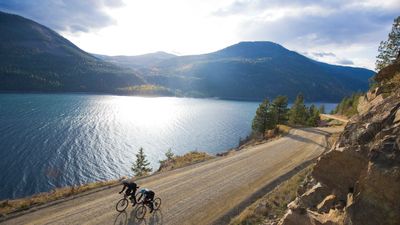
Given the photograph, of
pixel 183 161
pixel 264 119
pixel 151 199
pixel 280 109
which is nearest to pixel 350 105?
pixel 280 109

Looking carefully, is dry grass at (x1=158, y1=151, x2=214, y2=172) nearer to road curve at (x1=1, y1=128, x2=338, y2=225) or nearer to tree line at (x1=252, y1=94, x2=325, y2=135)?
road curve at (x1=1, y1=128, x2=338, y2=225)

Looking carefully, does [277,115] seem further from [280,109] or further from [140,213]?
[140,213]

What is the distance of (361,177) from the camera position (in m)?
9.98

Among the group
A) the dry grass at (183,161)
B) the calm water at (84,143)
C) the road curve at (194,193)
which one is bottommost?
the calm water at (84,143)

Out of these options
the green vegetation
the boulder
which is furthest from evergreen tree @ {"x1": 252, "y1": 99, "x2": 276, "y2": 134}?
the boulder

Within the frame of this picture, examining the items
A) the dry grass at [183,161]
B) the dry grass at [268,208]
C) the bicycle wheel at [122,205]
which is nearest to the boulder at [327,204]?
the dry grass at [268,208]

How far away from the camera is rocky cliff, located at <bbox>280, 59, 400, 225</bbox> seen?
9045 millimetres

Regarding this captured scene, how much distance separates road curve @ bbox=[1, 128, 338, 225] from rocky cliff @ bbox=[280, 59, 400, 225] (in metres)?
9.46

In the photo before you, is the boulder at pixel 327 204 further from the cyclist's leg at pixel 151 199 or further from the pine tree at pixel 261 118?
the pine tree at pixel 261 118

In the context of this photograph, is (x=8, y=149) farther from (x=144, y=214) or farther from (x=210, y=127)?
(x=210, y=127)

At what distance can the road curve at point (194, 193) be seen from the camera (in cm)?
1944

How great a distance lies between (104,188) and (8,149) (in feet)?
209

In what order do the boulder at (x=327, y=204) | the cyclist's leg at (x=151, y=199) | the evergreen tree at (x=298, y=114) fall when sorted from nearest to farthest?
the boulder at (x=327, y=204) → the cyclist's leg at (x=151, y=199) → the evergreen tree at (x=298, y=114)

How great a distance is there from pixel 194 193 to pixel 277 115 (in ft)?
195
